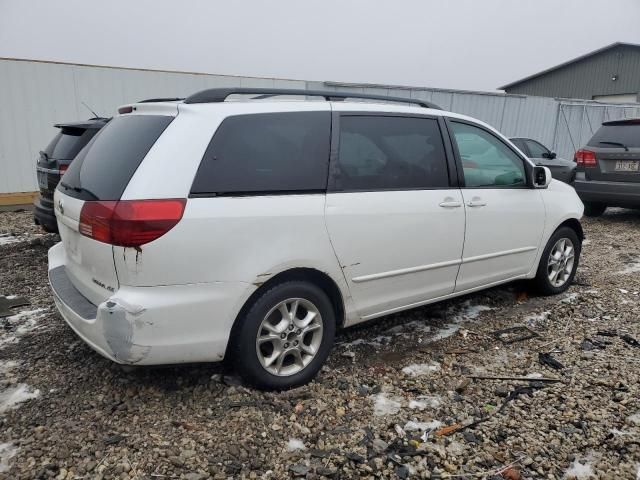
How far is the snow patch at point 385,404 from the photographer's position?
272cm

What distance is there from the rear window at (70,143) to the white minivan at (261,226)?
7.83ft

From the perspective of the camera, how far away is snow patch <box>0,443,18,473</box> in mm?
2218

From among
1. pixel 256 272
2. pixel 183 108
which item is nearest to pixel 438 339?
pixel 256 272

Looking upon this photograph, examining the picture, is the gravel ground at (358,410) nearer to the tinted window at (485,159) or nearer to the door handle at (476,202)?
the door handle at (476,202)

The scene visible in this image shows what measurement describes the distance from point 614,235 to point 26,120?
10.3 meters

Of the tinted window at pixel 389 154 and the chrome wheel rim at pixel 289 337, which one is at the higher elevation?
the tinted window at pixel 389 154

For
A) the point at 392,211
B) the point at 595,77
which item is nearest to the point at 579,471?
the point at 392,211

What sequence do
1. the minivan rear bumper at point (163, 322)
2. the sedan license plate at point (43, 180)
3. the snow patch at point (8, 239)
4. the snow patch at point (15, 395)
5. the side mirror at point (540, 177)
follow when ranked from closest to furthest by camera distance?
the minivan rear bumper at point (163, 322) → the snow patch at point (15, 395) → the side mirror at point (540, 177) → the sedan license plate at point (43, 180) → the snow patch at point (8, 239)

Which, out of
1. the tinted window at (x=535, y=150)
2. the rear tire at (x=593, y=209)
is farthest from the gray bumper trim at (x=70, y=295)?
the tinted window at (x=535, y=150)

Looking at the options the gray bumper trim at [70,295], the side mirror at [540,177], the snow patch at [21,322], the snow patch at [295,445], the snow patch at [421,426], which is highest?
the side mirror at [540,177]

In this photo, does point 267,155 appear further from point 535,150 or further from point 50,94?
point 535,150

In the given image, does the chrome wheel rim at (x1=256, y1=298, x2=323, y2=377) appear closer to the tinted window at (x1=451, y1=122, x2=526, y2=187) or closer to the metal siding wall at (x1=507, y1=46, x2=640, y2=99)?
the tinted window at (x1=451, y1=122, x2=526, y2=187)

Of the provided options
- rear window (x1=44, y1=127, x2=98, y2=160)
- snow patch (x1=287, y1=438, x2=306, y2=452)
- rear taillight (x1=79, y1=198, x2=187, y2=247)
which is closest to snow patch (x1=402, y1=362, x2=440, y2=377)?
snow patch (x1=287, y1=438, x2=306, y2=452)

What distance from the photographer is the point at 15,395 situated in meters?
2.80
